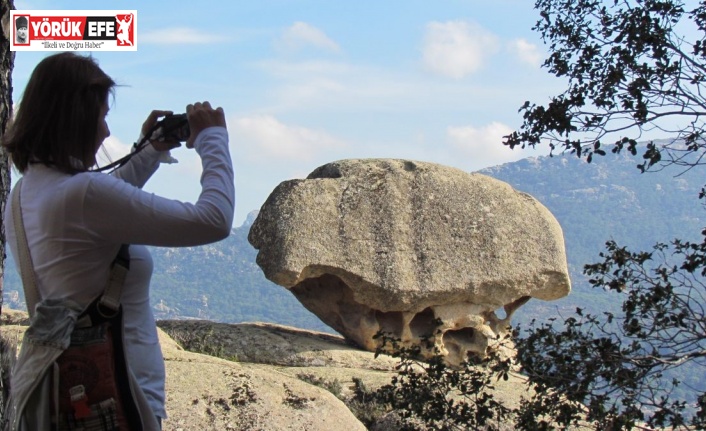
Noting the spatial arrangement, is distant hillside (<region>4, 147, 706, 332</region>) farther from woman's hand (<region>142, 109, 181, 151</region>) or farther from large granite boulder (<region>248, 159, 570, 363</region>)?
woman's hand (<region>142, 109, 181, 151</region>)

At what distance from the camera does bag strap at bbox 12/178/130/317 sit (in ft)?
10.2

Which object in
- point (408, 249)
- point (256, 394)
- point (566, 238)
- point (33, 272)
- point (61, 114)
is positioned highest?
point (566, 238)

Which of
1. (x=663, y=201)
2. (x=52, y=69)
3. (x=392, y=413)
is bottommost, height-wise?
(x=392, y=413)

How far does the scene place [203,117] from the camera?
3.41 meters

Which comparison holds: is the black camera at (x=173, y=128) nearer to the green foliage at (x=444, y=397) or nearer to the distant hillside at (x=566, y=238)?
the green foliage at (x=444, y=397)

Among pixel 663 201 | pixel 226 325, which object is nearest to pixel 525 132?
pixel 226 325

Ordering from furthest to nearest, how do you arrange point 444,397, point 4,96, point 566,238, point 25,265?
1. point 566,238
2. point 444,397
3. point 4,96
4. point 25,265

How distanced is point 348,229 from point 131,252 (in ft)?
41.3

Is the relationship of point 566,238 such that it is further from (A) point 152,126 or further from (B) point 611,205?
(A) point 152,126

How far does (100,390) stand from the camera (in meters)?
3.05

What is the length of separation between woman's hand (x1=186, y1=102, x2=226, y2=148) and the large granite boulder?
1175 centimetres

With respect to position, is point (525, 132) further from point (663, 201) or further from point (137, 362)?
point (663, 201)

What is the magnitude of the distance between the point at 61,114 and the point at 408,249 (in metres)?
13.1

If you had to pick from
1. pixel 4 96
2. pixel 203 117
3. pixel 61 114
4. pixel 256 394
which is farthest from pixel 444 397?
pixel 61 114
